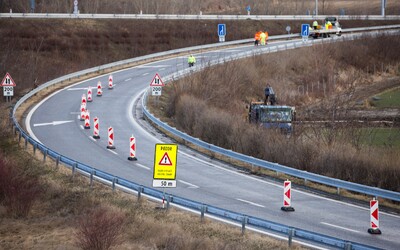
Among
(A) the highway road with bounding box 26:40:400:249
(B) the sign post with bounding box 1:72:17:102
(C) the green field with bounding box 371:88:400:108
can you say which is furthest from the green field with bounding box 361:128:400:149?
(B) the sign post with bounding box 1:72:17:102

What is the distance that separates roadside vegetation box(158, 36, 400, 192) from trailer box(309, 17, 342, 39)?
4276 millimetres

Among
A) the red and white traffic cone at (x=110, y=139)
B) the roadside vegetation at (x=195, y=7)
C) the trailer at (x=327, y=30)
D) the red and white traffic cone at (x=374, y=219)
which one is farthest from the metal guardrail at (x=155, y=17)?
the red and white traffic cone at (x=374, y=219)

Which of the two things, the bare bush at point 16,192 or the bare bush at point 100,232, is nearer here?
the bare bush at point 100,232

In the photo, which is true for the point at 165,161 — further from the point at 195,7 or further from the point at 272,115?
the point at 195,7

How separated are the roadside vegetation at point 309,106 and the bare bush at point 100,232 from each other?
29.8 ft

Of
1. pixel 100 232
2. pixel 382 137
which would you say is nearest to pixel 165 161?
pixel 100 232

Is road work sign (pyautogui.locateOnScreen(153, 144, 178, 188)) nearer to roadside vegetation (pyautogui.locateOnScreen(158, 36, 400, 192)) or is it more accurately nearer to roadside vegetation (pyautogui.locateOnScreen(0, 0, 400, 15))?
roadside vegetation (pyautogui.locateOnScreen(158, 36, 400, 192))

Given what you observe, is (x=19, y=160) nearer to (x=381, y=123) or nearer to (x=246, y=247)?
(x=246, y=247)

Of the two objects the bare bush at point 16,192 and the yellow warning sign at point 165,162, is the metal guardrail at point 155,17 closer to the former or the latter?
the bare bush at point 16,192

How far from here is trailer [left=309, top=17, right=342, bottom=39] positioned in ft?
253

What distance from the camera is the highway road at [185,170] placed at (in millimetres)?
21219

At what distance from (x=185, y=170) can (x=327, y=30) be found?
52.0 m

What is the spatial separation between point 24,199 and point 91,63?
154 ft

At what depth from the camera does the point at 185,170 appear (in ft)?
92.3
